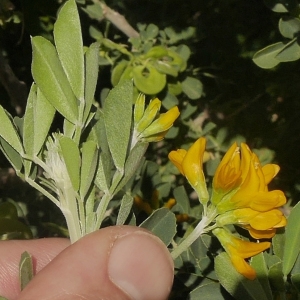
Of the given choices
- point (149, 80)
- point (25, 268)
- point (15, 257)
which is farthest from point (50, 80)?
point (149, 80)

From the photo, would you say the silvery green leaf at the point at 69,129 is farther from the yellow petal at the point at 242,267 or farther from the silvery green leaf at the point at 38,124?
the yellow petal at the point at 242,267

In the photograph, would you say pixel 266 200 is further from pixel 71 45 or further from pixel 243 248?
pixel 71 45

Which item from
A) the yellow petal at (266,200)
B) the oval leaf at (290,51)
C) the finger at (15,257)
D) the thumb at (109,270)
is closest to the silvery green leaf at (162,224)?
the thumb at (109,270)

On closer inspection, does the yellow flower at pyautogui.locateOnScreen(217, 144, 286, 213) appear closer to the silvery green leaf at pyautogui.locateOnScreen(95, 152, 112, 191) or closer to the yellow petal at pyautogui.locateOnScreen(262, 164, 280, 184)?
the yellow petal at pyautogui.locateOnScreen(262, 164, 280, 184)

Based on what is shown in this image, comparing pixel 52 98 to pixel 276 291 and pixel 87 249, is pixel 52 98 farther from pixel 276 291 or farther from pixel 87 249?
pixel 276 291

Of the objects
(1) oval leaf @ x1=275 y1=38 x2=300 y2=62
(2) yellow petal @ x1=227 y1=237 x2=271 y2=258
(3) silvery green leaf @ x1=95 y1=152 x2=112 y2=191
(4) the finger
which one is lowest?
(4) the finger

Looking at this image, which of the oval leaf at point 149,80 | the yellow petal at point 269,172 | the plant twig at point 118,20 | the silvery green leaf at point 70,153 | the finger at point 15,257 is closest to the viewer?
the silvery green leaf at point 70,153

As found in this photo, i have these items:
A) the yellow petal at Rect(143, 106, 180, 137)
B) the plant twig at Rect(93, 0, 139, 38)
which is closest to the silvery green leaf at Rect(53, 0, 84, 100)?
the yellow petal at Rect(143, 106, 180, 137)
